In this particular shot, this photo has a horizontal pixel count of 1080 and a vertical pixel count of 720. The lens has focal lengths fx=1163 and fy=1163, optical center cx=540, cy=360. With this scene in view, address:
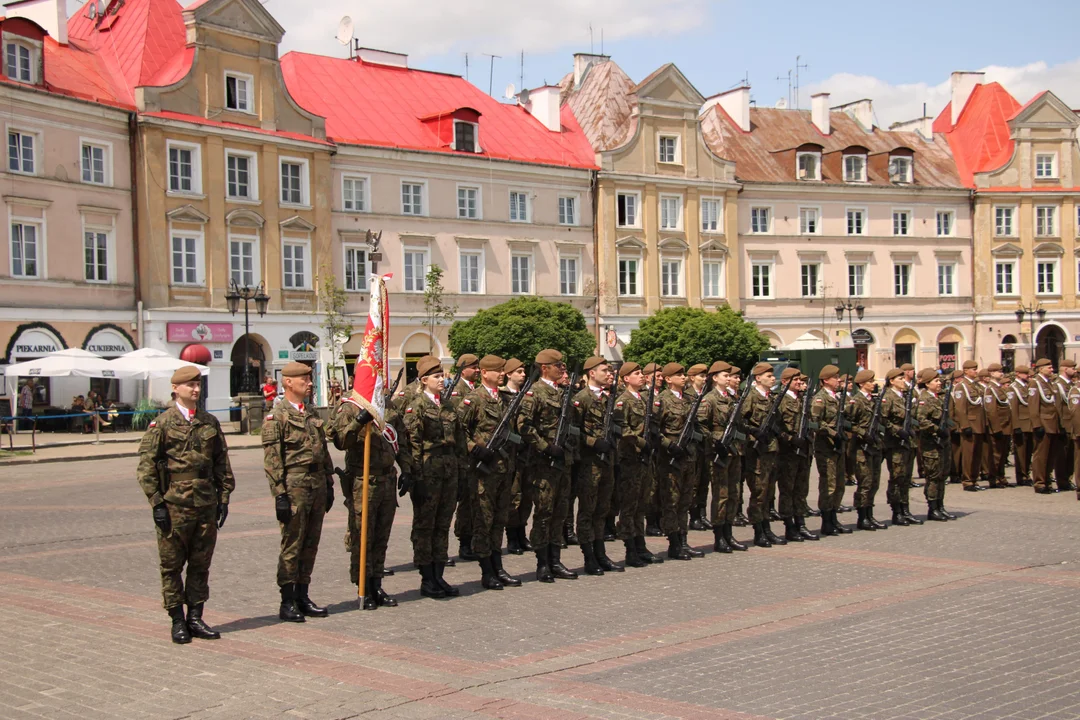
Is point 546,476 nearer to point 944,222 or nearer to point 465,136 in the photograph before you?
point 465,136

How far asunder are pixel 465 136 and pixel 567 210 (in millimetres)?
5471

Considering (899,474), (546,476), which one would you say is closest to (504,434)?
(546,476)

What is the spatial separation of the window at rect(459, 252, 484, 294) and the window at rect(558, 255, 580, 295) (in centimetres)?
386

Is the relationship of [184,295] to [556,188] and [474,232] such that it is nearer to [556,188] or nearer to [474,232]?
[474,232]

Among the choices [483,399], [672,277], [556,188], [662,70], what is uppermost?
[662,70]

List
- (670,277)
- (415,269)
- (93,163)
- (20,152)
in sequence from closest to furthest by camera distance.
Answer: (20,152) < (93,163) < (415,269) < (670,277)

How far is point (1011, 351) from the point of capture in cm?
5675

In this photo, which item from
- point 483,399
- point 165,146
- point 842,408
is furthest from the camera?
point 165,146

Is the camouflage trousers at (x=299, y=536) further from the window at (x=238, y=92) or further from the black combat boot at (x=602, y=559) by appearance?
the window at (x=238, y=92)

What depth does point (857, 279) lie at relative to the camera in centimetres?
5491

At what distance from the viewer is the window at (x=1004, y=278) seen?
56594 mm

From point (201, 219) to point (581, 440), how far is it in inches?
1132

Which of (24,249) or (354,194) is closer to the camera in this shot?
(24,249)

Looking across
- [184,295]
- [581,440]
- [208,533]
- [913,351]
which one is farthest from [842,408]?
[913,351]
